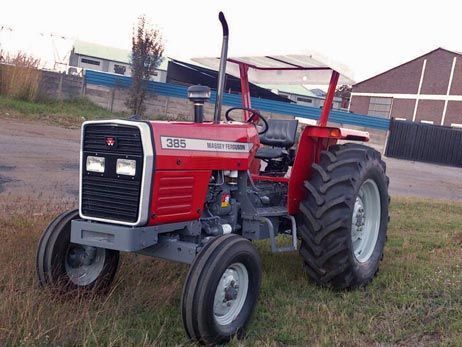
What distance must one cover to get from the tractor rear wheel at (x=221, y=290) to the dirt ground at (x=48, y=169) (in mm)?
3969

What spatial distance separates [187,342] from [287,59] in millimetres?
2873

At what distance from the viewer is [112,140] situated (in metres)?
3.63

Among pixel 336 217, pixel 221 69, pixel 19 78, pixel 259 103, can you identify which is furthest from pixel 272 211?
pixel 259 103

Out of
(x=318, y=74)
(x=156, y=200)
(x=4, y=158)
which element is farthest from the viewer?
(x=4, y=158)

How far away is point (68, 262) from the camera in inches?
162

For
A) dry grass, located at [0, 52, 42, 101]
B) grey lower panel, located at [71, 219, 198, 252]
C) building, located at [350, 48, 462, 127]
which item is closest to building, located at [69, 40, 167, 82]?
building, located at [350, 48, 462, 127]

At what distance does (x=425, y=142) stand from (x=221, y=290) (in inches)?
1055

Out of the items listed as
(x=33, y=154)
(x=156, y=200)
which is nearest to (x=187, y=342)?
(x=156, y=200)

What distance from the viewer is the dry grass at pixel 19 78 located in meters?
20.6

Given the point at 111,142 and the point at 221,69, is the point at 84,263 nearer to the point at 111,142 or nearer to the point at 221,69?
the point at 111,142

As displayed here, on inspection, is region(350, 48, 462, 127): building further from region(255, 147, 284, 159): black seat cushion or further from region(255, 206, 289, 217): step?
region(255, 206, 289, 217): step

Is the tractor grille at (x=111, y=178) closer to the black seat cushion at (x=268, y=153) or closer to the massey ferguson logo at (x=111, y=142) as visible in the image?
the massey ferguson logo at (x=111, y=142)

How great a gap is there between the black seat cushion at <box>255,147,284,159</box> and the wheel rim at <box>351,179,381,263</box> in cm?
83

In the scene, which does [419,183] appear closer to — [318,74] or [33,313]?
[318,74]
